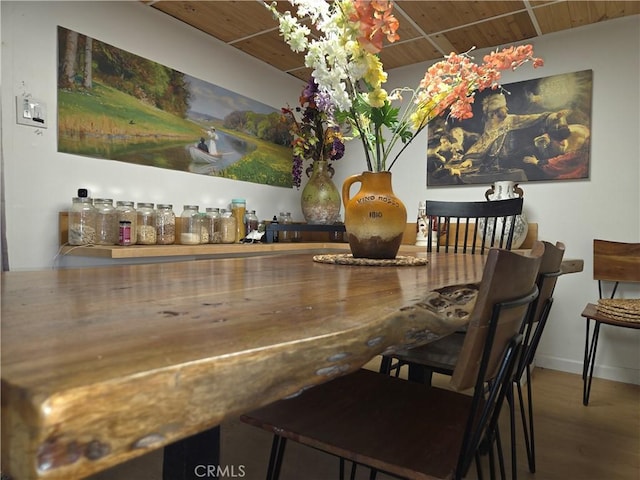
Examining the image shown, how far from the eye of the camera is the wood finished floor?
1.56 meters

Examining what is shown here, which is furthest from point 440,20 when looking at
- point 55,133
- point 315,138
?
point 55,133

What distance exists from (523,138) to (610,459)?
6.84 ft

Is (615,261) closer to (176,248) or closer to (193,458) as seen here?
(176,248)

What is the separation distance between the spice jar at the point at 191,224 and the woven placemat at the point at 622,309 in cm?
232

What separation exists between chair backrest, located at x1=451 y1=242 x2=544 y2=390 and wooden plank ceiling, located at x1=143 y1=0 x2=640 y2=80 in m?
2.34

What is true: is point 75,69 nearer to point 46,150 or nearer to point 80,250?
point 46,150

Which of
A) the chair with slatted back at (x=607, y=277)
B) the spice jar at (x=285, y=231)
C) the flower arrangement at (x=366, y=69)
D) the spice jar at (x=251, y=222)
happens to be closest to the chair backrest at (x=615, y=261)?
the chair with slatted back at (x=607, y=277)

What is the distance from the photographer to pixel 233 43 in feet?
10.00

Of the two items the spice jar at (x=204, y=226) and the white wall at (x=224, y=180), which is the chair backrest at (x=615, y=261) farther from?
the spice jar at (x=204, y=226)

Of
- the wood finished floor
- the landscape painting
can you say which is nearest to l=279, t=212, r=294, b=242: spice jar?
the landscape painting

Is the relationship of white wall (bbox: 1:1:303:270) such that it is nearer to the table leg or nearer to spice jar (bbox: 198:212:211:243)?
spice jar (bbox: 198:212:211:243)

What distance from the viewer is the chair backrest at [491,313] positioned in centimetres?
62

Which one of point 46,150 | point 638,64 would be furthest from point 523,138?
point 46,150

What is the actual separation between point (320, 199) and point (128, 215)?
1.49 meters
